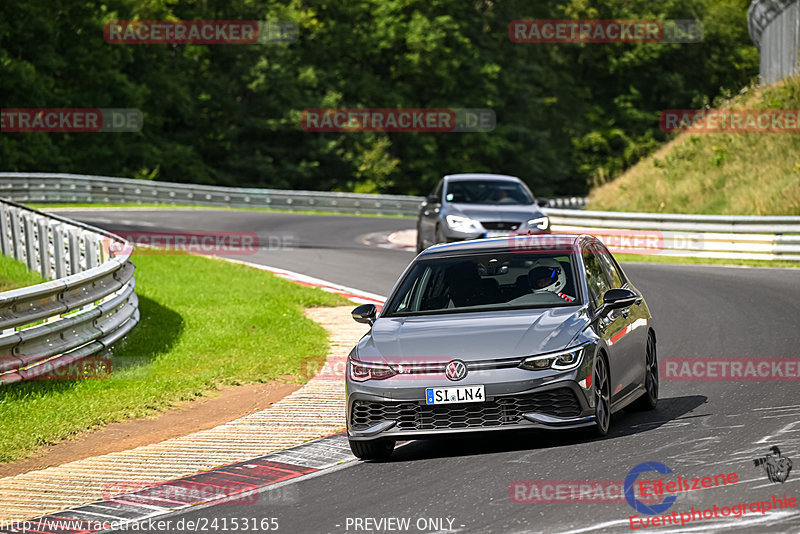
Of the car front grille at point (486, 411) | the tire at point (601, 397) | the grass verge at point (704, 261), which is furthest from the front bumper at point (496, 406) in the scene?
the grass verge at point (704, 261)

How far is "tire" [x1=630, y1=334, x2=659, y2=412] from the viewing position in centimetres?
1001

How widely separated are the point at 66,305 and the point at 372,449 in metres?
5.09

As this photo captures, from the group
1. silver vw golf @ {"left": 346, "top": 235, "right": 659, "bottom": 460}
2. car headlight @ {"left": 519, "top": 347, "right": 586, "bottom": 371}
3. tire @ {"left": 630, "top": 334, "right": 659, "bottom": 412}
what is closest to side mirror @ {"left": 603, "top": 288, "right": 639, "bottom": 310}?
silver vw golf @ {"left": 346, "top": 235, "right": 659, "bottom": 460}

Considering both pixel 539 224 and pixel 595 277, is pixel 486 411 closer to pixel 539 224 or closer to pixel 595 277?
pixel 595 277

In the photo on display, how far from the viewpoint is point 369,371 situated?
8.59 m

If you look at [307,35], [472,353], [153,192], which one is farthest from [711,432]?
[307,35]

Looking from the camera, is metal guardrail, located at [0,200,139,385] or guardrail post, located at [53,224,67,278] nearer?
metal guardrail, located at [0,200,139,385]

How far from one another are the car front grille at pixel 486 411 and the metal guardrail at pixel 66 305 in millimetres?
4445

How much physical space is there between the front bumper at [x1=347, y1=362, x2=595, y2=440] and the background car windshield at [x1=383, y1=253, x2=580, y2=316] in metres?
1.07

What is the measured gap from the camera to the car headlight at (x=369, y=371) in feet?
27.8

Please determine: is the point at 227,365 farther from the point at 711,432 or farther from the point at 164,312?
A: the point at 711,432

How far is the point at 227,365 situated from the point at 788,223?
1441 cm

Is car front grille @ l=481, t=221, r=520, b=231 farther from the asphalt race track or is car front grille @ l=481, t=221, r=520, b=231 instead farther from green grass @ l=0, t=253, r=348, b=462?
the asphalt race track

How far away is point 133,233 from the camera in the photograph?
29859 millimetres
